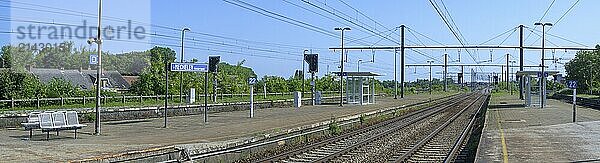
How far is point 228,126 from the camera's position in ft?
85.5

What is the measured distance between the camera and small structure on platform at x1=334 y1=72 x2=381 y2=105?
5378 centimetres

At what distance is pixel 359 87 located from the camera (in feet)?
179

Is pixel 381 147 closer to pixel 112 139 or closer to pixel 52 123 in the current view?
pixel 112 139

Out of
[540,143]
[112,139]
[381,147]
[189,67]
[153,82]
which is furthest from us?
[153,82]

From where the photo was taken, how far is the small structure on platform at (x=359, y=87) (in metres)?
53.8

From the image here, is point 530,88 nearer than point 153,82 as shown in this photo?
Yes

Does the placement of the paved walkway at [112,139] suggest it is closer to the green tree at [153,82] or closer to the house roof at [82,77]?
the green tree at [153,82]

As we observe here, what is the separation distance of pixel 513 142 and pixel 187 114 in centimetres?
1922

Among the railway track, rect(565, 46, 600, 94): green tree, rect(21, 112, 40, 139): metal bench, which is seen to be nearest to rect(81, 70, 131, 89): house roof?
rect(565, 46, 600, 94): green tree

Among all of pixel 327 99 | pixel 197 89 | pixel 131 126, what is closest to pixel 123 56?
pixel 197 89

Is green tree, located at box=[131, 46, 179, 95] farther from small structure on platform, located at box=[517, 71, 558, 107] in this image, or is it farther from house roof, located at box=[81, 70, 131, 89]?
house roof, located at box=[81, 70, 131, 89]

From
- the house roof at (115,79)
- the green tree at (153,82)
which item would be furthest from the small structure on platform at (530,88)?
the house roof at (115,79)

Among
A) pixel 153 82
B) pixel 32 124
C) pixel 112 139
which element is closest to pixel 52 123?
pixel 32 124

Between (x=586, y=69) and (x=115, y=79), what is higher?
(x=586, y=69)
